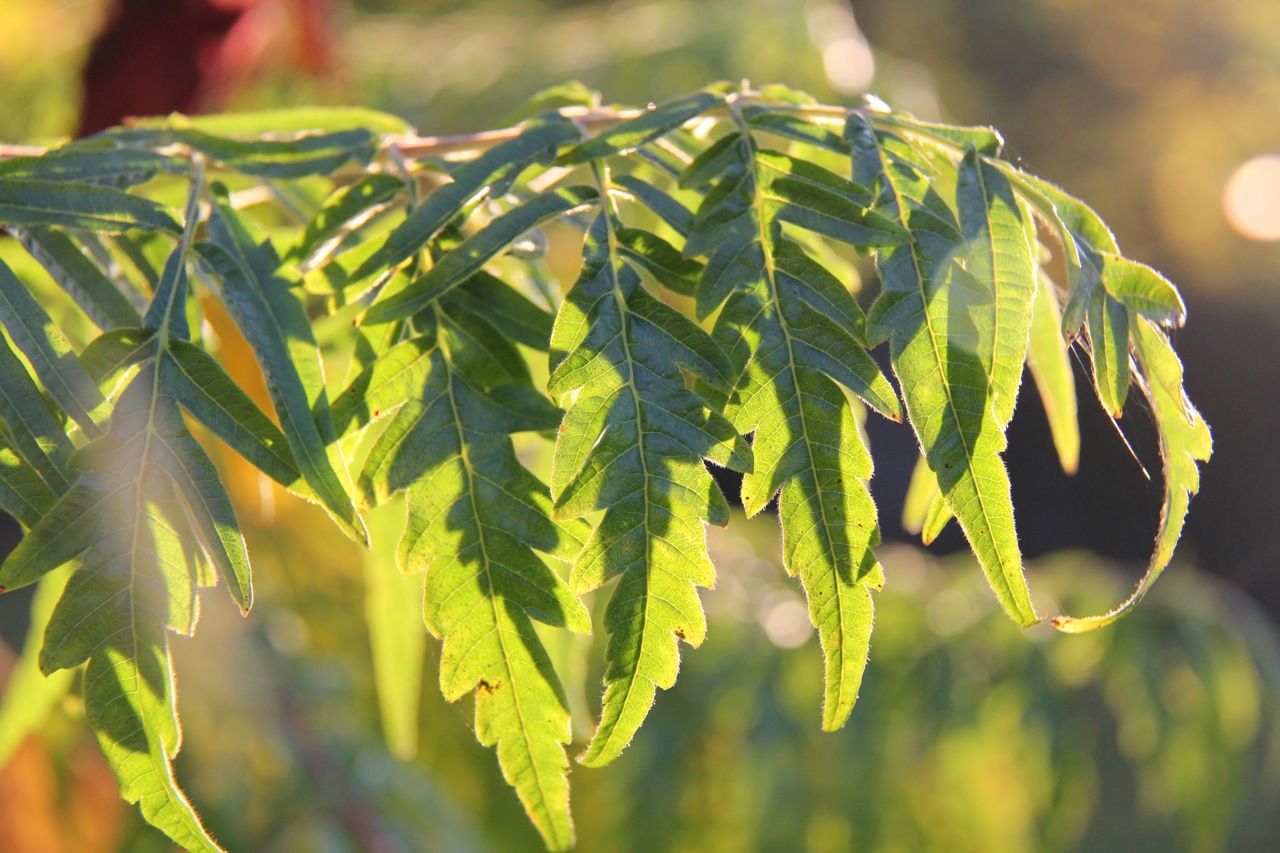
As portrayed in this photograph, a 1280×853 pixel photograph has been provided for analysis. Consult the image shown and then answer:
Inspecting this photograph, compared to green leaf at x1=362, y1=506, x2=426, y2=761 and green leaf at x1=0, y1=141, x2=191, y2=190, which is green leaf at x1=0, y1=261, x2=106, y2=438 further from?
green leaf at x1=362, y1=506, x2=426, y2=761

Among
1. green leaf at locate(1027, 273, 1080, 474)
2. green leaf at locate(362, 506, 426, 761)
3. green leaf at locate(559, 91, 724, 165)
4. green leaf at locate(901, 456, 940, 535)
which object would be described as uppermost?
green leaf at locate(559, 91, 724, 165)

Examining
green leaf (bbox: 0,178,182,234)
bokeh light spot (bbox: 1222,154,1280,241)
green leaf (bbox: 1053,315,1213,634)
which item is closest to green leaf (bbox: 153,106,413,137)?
green leaf (bbox: 0,178,182,234)

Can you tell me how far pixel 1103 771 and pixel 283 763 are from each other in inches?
161

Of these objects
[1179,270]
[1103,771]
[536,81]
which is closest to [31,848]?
[536,81]

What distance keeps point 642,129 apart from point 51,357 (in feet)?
0.74

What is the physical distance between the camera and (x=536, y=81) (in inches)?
78.2

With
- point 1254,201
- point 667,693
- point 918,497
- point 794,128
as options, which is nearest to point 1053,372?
point 918,497

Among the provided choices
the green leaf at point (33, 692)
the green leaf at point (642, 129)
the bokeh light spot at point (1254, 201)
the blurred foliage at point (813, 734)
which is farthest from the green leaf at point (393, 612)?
the bokeh light spot at point (1254, 201)

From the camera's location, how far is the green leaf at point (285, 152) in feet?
1.60

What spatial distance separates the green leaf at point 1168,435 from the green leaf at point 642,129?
182 mm

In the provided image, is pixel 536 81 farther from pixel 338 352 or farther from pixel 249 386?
pixel 338 352

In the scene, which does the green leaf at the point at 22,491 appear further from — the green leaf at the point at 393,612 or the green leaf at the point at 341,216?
the green leaf at the point at 393,612

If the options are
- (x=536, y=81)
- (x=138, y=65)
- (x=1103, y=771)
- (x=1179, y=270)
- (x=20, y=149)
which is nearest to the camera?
(x=20, y=149)

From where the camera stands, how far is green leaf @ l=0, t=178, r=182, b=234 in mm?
401
